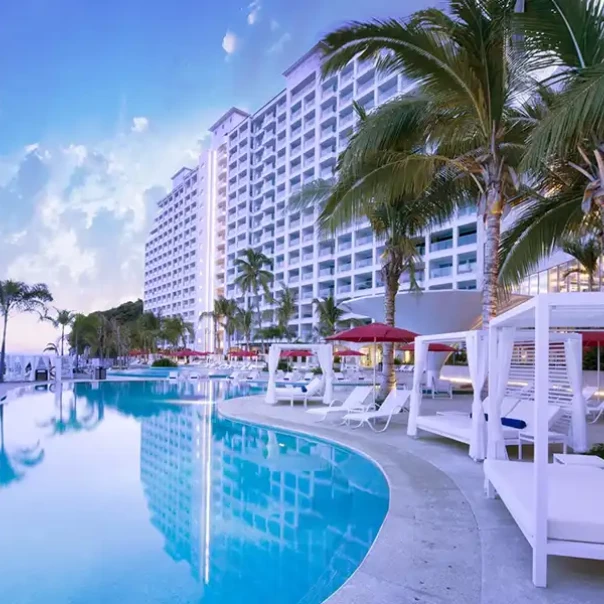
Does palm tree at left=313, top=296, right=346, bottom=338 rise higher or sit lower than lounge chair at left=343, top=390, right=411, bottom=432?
higher

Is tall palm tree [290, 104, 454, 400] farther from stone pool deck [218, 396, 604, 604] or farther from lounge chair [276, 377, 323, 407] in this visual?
stone pool deck [218, 396, 604, 604]

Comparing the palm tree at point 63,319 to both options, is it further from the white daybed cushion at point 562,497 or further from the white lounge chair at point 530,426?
the white daybed cushion at point 562,497

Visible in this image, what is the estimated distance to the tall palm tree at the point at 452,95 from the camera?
732 centimetres

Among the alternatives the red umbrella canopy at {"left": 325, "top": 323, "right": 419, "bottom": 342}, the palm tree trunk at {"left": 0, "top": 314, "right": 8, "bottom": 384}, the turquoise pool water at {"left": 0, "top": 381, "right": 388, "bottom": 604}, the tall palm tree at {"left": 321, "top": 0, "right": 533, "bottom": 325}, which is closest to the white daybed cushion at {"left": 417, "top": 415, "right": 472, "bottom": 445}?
the turquoise pool water at {"left": 0, "top": 381, "right": 388, "bottom": 604}

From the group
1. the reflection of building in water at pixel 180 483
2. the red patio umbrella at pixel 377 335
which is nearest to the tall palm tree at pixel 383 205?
the red patio umbrella at pixel 377 335

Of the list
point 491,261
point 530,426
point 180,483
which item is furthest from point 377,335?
point 180,483

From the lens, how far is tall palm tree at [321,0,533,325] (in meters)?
7.32

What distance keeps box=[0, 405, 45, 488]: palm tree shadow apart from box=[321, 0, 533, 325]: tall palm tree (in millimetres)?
7216

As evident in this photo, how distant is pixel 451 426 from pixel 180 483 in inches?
176

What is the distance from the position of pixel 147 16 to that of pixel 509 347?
25649 mm

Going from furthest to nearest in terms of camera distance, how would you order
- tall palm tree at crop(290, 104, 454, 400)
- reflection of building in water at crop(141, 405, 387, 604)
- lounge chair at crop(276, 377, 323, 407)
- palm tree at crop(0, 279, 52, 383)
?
palm tree at crop(0, 279, 52, 383)
lounge chair at crop(276, 377, 323, 407)
tall palm tree at crop(290, 104, 454, 400)
reflection of building in water at crop(141, 405, 387, 604)

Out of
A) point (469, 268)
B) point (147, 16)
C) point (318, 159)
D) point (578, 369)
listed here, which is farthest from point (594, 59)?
point (318, 159)

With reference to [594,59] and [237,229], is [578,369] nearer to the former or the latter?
[594,59]

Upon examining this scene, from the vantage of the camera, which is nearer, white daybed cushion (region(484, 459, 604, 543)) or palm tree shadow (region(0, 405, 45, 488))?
white daybed cushion (region(484, 459, 604, 543))
